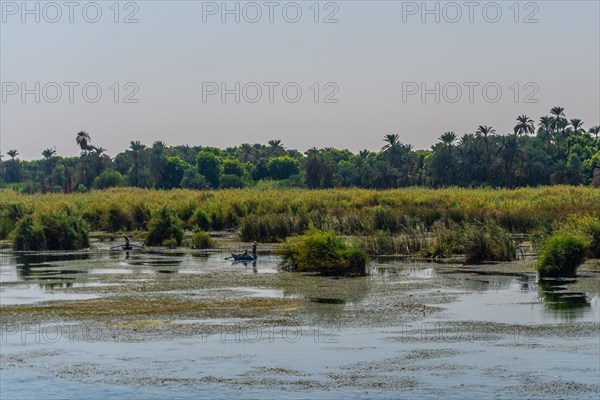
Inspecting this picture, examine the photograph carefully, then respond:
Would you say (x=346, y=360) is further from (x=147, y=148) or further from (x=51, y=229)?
(x=147, y=148)

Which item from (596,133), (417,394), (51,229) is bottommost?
(417,394)

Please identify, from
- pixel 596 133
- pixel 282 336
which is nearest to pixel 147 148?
pixel 596 133

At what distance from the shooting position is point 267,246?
47375mm

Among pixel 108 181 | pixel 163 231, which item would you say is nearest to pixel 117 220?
pixel 163 231

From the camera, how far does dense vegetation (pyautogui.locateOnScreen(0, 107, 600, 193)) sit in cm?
10800

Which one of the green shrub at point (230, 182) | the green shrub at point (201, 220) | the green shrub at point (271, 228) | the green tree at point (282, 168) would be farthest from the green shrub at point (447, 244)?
the green tree at point (282, 168)

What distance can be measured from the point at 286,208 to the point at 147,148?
9041 cm

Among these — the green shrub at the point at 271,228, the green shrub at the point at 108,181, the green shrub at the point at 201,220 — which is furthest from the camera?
the green shrub at the point at 108,181

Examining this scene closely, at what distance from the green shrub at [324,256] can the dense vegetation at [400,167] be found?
6158 cm

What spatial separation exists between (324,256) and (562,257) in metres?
7.56

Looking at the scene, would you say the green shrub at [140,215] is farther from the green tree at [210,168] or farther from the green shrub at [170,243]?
the green tree at [210,168]

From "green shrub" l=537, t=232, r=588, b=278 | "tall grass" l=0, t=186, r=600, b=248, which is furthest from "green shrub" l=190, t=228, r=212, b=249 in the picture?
"green shrub" l=537, t=232, r=588, b=278

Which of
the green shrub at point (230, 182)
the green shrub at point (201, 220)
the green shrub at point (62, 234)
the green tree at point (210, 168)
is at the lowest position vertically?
the green shrub at point (62, 234)

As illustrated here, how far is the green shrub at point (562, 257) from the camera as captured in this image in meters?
31.1
